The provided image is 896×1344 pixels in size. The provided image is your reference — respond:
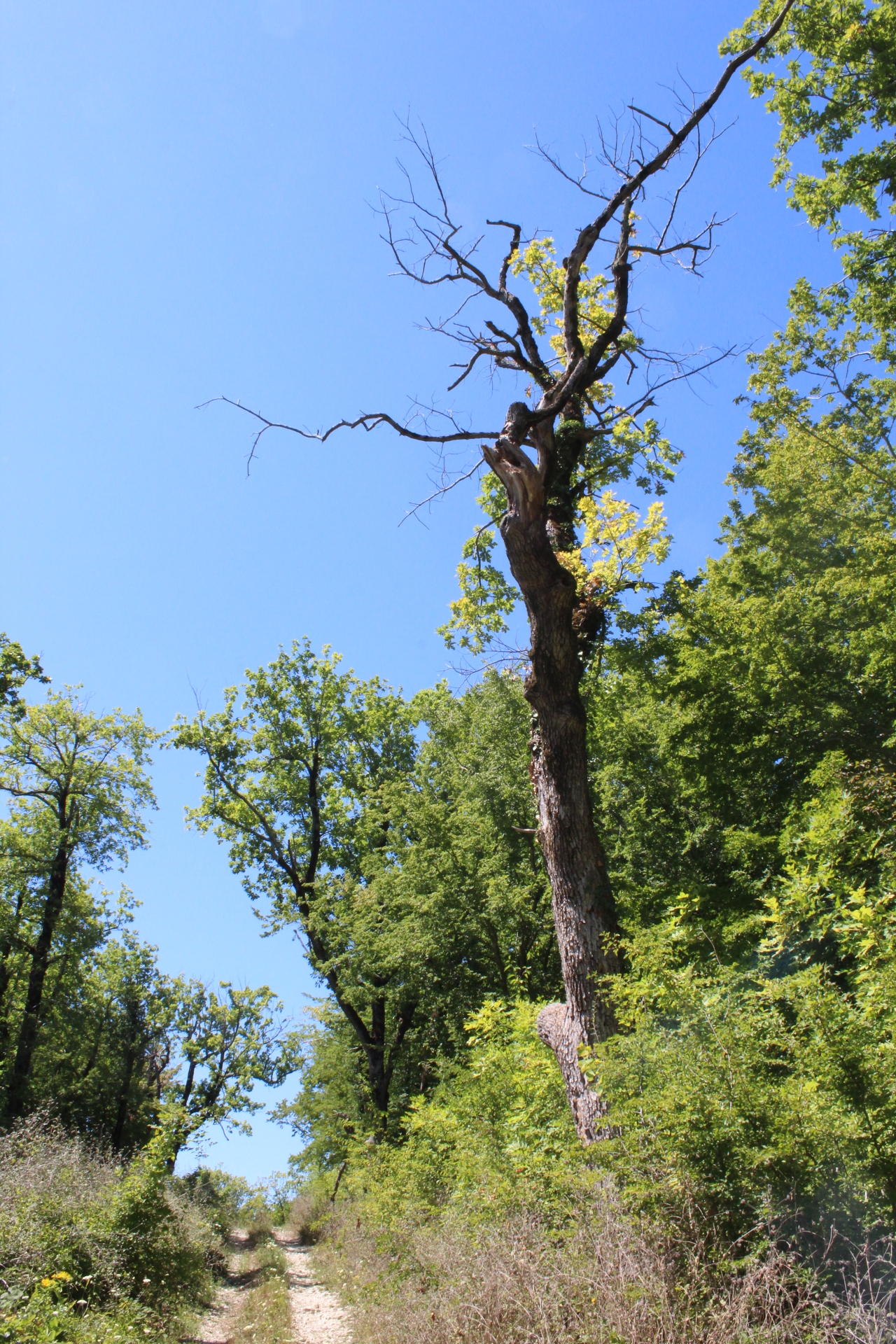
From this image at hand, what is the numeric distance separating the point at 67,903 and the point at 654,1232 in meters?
25.2

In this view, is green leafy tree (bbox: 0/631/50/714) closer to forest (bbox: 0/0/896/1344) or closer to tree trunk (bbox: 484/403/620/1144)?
forest (bbox: 0/0/896/1344)

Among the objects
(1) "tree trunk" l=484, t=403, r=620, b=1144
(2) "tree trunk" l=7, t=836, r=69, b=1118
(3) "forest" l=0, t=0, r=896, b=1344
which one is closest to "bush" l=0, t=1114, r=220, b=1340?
(3) "forest" l=0, t=0, r=896, b=1344

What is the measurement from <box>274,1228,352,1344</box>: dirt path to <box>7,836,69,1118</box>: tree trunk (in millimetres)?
8019

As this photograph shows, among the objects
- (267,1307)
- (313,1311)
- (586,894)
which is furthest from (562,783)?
(267,1307)

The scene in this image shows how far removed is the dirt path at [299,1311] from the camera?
9062 mm

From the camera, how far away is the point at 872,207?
10.1 meters

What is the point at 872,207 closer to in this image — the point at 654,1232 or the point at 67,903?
the point at 654,1232

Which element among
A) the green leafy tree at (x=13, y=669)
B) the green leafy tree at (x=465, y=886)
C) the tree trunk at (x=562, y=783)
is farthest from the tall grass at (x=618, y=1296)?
the green leafy tree at (x=13, y=669)

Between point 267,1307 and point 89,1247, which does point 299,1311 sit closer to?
point 267,1307

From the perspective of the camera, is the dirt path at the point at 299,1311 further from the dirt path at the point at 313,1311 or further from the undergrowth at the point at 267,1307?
the undergrowth at the point at 267,1307

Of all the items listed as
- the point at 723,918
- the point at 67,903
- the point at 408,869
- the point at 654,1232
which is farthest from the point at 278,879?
the point at 654,1232

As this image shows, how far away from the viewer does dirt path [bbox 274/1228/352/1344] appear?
875cm

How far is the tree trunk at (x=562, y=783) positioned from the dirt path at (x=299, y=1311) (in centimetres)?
491

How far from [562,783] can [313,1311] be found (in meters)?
9.90
